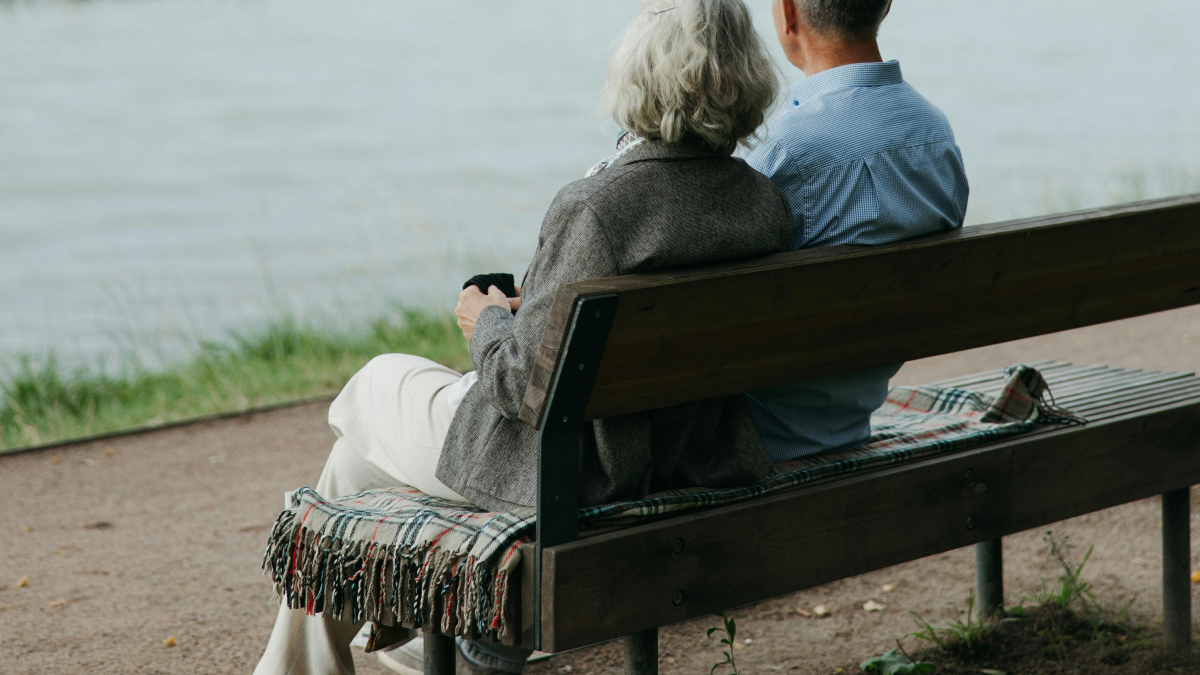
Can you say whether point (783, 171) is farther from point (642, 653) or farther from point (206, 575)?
point (206, 575)

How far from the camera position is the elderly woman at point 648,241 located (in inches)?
87.8

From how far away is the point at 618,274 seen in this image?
2.21m

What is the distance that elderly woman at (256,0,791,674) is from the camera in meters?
2.23

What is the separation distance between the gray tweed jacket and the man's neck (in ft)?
1.48

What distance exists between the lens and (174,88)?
995 inches

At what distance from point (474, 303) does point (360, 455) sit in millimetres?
530

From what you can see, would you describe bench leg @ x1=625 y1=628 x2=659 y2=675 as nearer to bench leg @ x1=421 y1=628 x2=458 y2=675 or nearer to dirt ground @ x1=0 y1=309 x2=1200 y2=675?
bench leg @ x1=421 y1=628 x2=458 y2=675

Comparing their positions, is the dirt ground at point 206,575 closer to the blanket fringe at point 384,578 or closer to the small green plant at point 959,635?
the small green plant at point 959,635

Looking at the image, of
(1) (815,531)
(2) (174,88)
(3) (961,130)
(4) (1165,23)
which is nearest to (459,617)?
(1) (815,531)

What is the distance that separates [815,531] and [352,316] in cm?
644

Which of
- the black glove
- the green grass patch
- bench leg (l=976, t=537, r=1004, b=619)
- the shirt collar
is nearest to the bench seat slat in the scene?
bench leg (l=976, t=537, r=1004, b=619)

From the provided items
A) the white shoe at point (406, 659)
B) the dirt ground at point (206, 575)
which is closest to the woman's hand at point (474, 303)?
the white shoe at point (406, 659)

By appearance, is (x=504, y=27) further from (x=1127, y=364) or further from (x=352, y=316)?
(x=1127, y=364)

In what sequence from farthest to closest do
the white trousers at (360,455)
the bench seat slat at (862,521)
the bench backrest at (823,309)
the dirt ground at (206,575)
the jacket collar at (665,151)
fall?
the dirt ground at (206,575)
the white trousers at (360,455)
the jacket collar at (665,151)
the bench seat slat at (862,521)
the bench backrest at (823,309)
